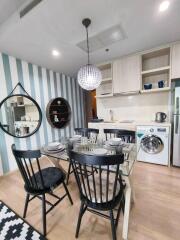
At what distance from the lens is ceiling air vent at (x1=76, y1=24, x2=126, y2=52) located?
6.65ft

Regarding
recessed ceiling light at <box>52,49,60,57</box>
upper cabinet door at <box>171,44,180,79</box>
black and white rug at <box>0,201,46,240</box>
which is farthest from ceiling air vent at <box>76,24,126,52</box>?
black and white rug at <box>0,201,46,240</box>

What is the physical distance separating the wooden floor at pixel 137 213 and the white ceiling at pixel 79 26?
2487mm

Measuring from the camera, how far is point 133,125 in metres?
2.85

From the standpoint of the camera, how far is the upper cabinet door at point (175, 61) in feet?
8.09

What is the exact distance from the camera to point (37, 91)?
323 cm

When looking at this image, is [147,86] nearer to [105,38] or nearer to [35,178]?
[105,38]

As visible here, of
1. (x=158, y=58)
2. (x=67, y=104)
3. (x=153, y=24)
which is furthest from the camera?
(x=67, y=104)

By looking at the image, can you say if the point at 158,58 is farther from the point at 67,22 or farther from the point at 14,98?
the point at 14,98

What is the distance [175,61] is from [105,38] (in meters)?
1.45

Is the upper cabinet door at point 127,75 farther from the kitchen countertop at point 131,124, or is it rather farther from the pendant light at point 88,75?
the pendant light at point 88,75

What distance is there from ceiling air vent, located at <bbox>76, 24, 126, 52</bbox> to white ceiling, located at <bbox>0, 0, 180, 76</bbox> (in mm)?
80

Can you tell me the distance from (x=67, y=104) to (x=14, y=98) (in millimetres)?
1642

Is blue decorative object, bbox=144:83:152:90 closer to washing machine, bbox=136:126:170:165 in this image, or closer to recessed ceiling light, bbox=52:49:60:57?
washing machine, bbox=136:126:170:165

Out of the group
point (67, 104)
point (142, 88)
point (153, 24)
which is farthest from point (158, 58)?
point (67, 104)
